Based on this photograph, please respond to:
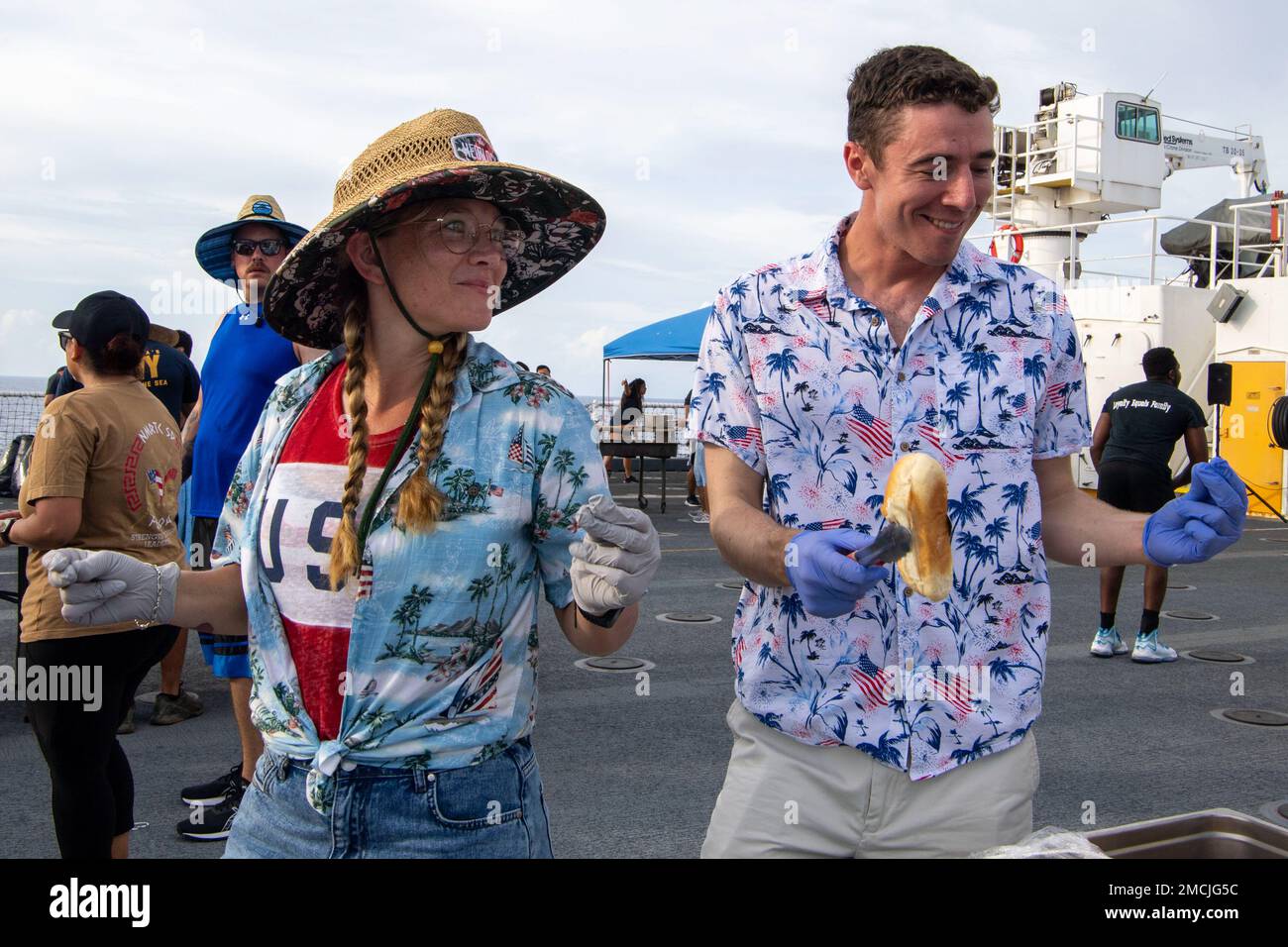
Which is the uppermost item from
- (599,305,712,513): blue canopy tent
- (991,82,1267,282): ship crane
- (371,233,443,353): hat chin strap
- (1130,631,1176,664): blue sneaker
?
(991,82,1267,282): ship crane

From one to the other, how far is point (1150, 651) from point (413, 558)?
730 cm

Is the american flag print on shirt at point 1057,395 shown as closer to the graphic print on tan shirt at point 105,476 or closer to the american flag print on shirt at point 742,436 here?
the american flag print on shirt at point 742,436

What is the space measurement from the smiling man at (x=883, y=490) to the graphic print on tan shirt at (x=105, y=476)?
7.40 feet

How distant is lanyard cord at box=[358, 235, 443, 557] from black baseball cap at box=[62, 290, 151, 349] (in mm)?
2103

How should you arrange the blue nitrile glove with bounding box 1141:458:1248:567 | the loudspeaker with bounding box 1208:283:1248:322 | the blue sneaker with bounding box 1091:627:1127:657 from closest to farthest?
1. the blue nitrile glove with bounding box 1141:458:1248:567
2. the blue sneaker with bounding box 1091:627:1127:657
3. the loudspeaker with bounding box 1208:283:1248:322

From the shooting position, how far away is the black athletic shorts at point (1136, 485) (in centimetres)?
834

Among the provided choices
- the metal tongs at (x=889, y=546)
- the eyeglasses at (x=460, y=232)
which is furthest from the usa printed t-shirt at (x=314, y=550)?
the metal tongs at (x=889, y=546)

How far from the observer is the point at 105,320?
3877mm

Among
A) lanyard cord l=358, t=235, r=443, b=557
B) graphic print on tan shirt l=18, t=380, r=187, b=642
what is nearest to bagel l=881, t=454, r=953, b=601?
lanyard cord l=358, t=235, r=443, b=557

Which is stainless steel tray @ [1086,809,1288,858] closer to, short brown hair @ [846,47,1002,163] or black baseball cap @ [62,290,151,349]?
short brown hair @ [846,47,1002,163]

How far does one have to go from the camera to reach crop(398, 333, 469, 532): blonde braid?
1.98 meters
